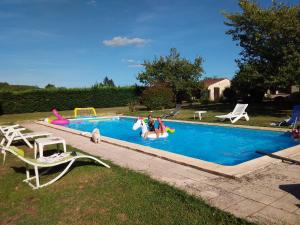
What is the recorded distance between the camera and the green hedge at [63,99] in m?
27.7

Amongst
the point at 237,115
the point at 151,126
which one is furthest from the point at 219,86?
the point at 151,126

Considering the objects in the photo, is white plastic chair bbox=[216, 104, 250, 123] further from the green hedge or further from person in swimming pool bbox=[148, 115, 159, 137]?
the green hedge

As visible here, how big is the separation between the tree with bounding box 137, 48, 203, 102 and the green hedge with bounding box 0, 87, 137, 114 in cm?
293

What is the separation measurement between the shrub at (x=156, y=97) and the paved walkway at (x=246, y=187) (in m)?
18.9

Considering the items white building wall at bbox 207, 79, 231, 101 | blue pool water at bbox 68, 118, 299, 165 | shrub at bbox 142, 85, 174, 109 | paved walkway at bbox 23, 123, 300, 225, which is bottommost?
blue pool water at bbox 68, 118, 299, 165

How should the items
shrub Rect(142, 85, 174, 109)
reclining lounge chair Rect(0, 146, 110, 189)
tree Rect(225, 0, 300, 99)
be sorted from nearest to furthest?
reclining lounge chair Rect(0, 146, 110, 189) → tree Rect(225, 0, 300, 99) → shrub Rect(142, 85, 174, 109)

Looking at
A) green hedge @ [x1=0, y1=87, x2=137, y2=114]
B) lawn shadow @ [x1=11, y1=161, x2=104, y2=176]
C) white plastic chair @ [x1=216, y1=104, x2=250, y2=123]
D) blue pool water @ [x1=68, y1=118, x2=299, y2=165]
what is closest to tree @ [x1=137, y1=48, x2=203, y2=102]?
green hedge @ [x1=0, y1=87, x2=137, y2=114]

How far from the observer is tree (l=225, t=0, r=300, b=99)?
53.3ft

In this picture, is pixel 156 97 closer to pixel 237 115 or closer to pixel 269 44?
pixel 269 44

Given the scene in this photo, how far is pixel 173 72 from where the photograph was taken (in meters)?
34.3

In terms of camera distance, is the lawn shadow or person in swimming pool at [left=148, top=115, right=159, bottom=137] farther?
person in swimming pool at [left=148, top=115, right=159, bottom=137]

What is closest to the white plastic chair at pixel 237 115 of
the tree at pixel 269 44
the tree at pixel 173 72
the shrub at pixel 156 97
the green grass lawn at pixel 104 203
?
the tree at pixel 269 44

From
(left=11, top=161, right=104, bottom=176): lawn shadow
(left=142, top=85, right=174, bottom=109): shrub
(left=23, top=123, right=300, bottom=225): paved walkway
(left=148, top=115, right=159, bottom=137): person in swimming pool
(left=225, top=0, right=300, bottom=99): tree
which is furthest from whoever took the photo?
(left=142, top=85, right=174, bottom=109): shrub

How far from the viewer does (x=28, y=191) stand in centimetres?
536
